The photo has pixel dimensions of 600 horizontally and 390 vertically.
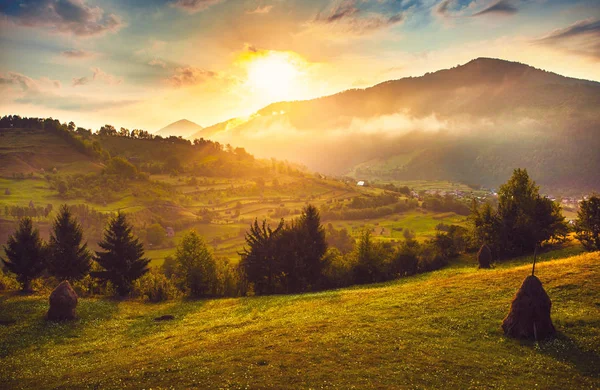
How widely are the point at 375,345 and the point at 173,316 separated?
31933 millimetres

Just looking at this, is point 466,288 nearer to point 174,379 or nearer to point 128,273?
point 174,379

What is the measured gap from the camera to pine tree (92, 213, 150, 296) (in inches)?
2375

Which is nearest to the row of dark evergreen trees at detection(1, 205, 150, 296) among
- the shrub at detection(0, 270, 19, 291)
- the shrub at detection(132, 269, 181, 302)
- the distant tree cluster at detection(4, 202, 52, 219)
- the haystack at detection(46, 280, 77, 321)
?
the shrub at detection(132, 269, 181, 302)

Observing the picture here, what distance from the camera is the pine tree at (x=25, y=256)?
55.1m

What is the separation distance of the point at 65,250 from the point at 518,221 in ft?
285

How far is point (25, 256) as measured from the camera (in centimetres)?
5569

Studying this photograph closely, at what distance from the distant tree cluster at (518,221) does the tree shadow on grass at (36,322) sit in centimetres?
7095

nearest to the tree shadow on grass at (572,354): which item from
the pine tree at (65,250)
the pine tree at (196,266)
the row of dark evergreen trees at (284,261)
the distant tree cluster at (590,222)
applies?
the distant tree cluster at (590,222)

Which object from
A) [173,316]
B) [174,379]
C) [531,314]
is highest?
[531,314]

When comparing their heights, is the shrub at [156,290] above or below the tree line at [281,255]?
below

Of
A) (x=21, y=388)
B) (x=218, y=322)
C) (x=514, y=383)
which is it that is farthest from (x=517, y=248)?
(x=21, y=388)

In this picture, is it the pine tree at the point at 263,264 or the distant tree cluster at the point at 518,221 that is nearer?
the distant tree cluster at the point at 518,221

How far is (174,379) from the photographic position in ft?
77.1

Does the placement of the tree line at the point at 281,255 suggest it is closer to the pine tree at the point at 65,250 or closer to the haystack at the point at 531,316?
the pine tree at the point at 65,250
